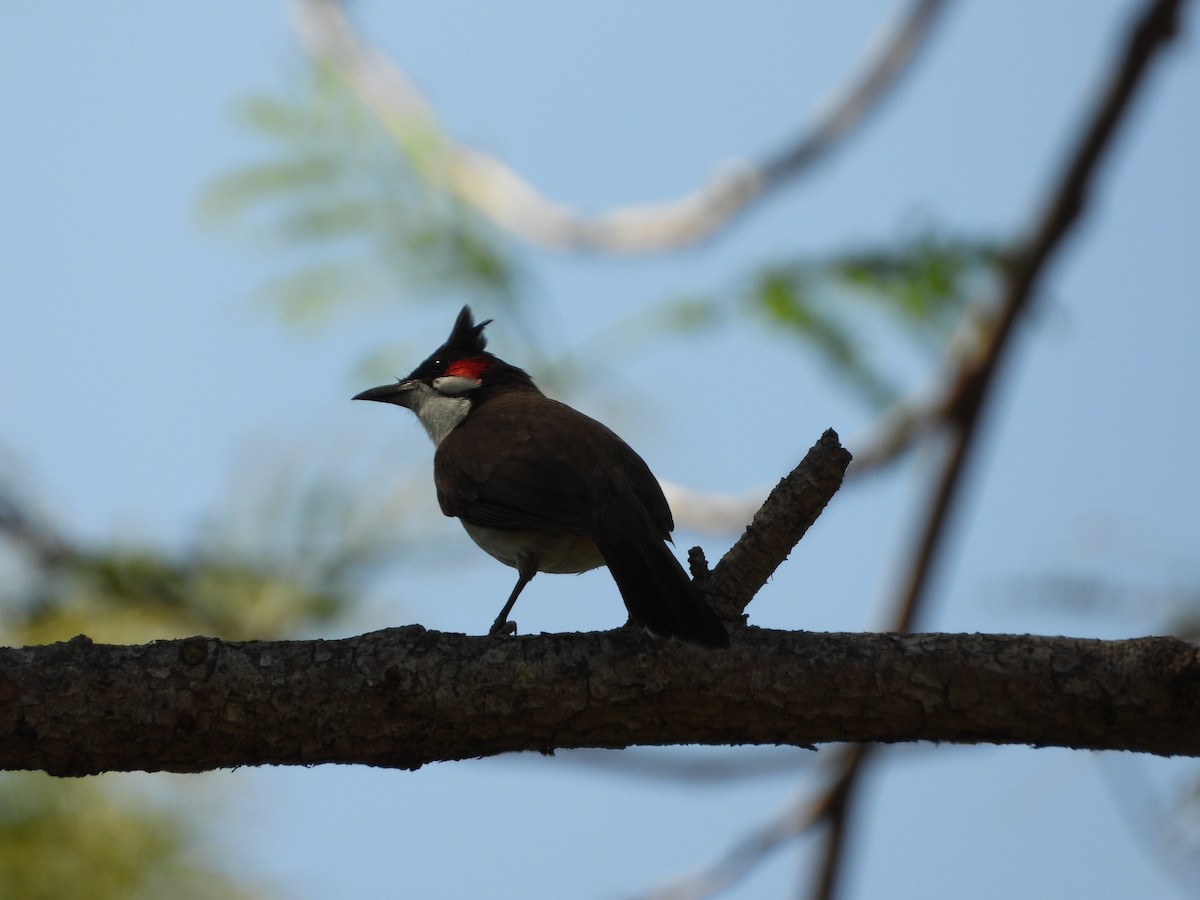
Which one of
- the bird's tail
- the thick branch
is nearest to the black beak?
the bird's tail

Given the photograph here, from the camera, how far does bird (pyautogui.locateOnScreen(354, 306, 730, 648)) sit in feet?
12.0

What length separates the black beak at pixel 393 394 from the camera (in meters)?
5.66

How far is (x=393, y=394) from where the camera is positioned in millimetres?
5680

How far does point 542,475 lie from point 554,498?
0.38 feet

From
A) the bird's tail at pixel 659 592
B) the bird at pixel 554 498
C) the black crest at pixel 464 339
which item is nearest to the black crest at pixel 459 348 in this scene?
the black crest at pixel 464 339

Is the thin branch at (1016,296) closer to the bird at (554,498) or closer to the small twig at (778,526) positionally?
the bird at (554,498)

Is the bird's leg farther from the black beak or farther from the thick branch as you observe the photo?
the black beak

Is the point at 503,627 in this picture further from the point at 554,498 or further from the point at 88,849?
the point at 88,849

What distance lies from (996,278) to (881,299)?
429mm

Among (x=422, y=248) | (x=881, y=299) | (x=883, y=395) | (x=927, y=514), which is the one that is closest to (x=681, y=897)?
(x=927, y=514)

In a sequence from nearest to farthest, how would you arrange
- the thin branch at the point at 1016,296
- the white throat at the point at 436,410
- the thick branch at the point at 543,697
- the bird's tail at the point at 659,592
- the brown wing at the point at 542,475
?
the thick branch at the point at 543,697 → the bird's tail at the point at 659,592 → the brown wing at the point at 542,475 → the thin branch at the point at 1016,296 → the white throat at the point at 436,410

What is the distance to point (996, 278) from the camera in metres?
4.86

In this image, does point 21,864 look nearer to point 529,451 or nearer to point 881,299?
point 529,451

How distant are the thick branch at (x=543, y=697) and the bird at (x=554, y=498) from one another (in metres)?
0.29
